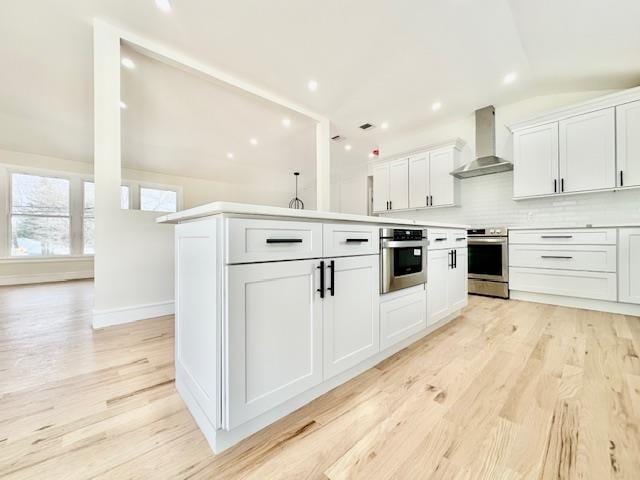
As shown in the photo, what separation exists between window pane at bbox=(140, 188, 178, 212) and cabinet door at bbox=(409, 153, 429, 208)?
17.3 ft

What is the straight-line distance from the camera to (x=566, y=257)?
2936mm

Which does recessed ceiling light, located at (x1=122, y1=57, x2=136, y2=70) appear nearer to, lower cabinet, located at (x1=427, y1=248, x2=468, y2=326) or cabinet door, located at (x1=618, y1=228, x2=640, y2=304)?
lower cabinet, located at (x1=427, y1=248, x2=468, y2=326)

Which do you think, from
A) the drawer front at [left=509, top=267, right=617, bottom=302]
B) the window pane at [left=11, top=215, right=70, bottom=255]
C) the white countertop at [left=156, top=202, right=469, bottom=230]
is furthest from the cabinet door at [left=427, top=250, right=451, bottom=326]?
the window pane at [left=11, top=215, right=70, bottom=255]

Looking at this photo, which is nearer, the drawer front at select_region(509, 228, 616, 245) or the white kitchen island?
the white kitchen island

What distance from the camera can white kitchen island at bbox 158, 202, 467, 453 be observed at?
92 centimetres

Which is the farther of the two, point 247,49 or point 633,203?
point 633,203

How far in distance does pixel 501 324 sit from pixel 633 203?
7.78ft

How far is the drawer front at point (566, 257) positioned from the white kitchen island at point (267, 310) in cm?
274

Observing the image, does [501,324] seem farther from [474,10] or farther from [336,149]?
[336,149]

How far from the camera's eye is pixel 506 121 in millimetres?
3846

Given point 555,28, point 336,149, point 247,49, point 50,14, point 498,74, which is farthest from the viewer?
point 336,149

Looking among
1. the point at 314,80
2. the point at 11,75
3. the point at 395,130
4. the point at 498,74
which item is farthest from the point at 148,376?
the point at 395,130

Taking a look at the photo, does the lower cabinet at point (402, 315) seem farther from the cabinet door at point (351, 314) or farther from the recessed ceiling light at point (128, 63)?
the recessed ceiling light at point (128, 63)

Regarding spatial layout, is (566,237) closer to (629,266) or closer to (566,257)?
(566,257)
